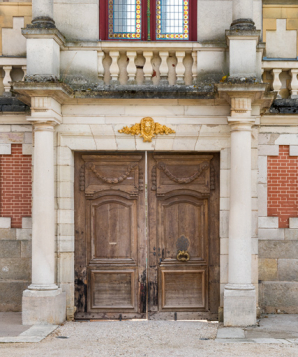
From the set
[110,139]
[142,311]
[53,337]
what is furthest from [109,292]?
[110,139]

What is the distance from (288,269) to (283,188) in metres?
1.35

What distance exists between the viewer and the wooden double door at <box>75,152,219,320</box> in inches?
383

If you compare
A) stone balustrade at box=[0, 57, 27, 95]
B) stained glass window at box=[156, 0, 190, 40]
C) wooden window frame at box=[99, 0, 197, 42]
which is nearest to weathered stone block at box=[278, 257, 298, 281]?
wooden window frame at box=[99, 0, 197, 42]

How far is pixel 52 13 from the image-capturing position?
30.9 ft

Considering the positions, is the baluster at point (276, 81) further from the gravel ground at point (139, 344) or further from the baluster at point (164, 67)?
the gravel ground at point (139, 344)

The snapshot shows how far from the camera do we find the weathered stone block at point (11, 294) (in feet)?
32.8

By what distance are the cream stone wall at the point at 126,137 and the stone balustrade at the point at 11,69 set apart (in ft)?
3.65

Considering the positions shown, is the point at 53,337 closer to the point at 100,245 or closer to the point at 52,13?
the point at 100,245

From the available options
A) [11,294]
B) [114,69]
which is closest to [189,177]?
[114,69]

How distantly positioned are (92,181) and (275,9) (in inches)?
168

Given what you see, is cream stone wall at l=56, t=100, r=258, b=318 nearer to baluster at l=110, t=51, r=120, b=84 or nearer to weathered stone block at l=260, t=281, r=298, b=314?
baluster at l=110, t=51, r=120, b=84

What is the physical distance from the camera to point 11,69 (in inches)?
393

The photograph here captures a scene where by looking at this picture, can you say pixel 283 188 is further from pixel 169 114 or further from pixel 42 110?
pixel 42 110

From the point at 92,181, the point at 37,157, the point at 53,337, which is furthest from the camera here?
the point at 92,181
